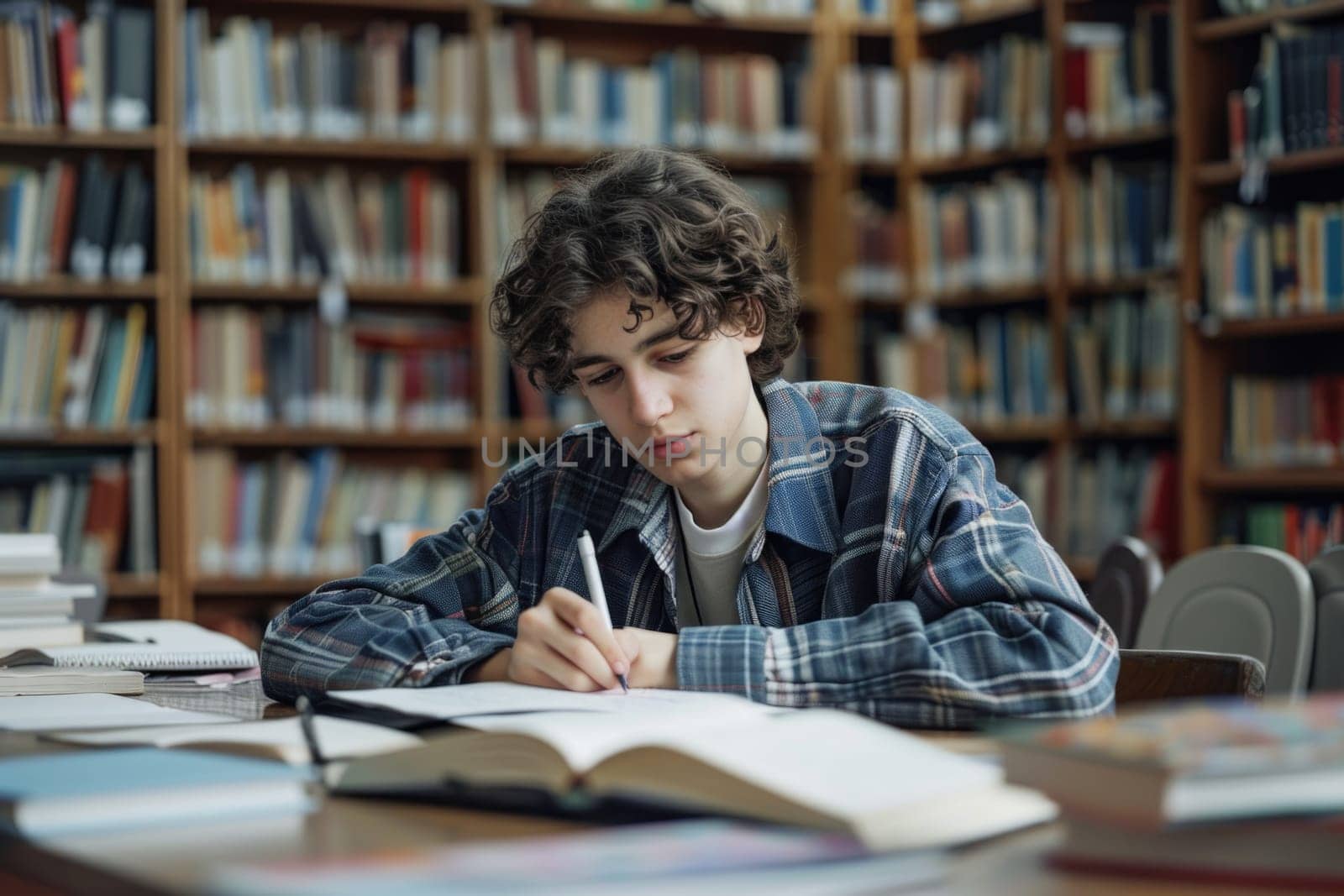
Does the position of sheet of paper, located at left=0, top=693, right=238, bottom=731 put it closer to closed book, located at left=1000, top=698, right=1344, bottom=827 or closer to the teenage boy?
the teenage boy

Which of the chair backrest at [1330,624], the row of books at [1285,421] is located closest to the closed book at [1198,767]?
the chair backrest at [1330,624]

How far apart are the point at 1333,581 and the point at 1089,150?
270cm

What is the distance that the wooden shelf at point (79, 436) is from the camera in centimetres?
389

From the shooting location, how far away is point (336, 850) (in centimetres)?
72

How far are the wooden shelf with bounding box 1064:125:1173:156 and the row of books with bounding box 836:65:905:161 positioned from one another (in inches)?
22.5

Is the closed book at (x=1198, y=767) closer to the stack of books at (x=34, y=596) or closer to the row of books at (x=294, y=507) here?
the stack of books at (x=34, y=596)

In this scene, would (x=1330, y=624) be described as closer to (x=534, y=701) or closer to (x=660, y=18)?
(x=534, y=701)

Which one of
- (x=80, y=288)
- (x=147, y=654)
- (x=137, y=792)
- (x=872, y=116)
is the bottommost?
(x=147, y=654)

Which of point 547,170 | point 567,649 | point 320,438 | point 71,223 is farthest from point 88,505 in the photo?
point 567,649

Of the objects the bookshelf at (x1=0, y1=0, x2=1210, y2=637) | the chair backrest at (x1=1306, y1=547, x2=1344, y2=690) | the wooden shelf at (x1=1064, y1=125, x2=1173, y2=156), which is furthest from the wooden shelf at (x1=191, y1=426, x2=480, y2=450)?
the chair backrest at (x1=1306, y1=547, x2=1344, y2=690)

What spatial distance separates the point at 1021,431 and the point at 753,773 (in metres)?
3.65

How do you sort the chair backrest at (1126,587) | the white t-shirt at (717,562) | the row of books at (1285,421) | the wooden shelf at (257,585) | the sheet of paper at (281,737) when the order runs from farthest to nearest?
1. the wooden shelf at (257,585)
2. the row of books at (1285,421)
3. the chair backrest at (1126,587)
4. the white t-shirt at (717,562)
5. the sheet of paper at (281,737)

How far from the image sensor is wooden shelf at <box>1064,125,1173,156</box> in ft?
13.0

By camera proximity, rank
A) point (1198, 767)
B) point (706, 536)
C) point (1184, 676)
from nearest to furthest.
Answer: point (1198, 767)
point (1184, 676)
point (706, 536)
